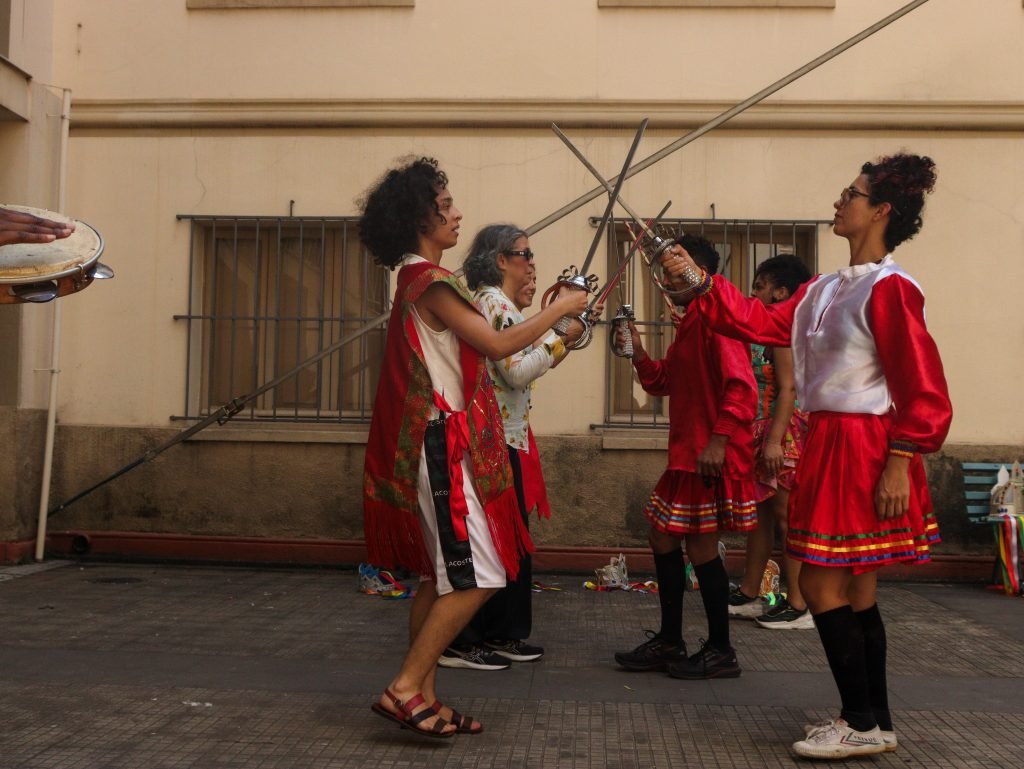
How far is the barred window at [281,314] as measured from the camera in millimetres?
8656

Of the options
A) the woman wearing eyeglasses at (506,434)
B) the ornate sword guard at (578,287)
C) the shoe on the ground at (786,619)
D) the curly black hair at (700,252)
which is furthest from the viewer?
the shoe on the ground at (786,619)

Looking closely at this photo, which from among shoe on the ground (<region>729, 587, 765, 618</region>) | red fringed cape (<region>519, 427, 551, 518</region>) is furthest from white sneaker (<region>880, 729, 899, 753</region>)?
shoe on the ground (<region>729, 587, 765, 618</region>)

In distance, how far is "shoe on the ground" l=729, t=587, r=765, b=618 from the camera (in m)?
6.54

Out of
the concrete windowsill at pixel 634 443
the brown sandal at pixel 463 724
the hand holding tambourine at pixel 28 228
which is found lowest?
the brown sandal at pixel 463 724

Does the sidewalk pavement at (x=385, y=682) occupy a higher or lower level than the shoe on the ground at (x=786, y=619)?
lower

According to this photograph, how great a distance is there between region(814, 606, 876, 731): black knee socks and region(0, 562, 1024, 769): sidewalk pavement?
16 centimetres

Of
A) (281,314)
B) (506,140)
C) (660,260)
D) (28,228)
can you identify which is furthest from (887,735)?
(281,314)

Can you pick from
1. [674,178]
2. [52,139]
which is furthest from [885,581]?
[52,139]

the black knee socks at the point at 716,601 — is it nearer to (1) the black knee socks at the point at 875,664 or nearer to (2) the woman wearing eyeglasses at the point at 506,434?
(2) the woman wearing eyeglasses at the point at 506,434

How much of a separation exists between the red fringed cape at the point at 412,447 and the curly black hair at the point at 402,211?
0.16 m

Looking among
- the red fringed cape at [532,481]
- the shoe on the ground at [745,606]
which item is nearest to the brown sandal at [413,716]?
the red fringed cape at [532,481]

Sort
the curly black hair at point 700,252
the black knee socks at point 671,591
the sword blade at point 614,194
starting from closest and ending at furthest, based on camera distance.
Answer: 1. the sword blade at point 614,194
2. the black knee socks at point 671,591
3. the curly black hair at point 700,252

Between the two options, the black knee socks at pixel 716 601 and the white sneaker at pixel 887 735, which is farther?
the black knee socks at pixel 716 601

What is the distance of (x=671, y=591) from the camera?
518cm
